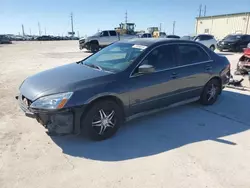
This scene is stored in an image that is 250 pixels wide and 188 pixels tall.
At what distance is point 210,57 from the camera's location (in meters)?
5.06

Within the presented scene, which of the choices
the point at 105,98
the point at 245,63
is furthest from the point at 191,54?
the point at 245,63

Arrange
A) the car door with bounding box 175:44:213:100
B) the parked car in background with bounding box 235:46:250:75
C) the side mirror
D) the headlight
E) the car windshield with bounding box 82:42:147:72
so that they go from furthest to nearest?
the parked car in background with bounding box 235:46:250:75 < the car door with bounding box 175:44:213:100 < the car windshield with bounding box 82:42:147:72 < the side mirror < the headlight

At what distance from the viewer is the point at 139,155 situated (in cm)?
324

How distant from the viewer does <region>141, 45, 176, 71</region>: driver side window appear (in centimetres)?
404

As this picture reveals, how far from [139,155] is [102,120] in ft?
2.58

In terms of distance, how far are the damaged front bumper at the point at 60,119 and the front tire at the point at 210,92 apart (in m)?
3.01

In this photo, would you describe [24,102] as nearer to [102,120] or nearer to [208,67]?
[102,120]

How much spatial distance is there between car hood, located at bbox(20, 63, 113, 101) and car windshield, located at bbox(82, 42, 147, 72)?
25 cm

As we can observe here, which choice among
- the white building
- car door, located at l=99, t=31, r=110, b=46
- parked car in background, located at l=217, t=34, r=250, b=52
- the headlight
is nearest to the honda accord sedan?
the headlight

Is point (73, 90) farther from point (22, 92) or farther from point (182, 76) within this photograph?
point (182, 76)

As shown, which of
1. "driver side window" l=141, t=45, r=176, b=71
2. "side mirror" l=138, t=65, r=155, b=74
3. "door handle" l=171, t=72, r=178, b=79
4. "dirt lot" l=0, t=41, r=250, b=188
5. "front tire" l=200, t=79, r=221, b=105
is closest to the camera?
"dirt lot" l=0, t=41, r=250, b=188

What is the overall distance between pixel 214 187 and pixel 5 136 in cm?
325

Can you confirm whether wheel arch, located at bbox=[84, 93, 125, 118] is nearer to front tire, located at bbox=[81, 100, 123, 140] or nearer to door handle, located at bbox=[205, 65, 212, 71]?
front tire, located at bbox=[81, 100, 123, 140]

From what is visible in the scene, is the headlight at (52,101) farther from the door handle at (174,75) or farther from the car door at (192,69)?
the car door at (192,69)
